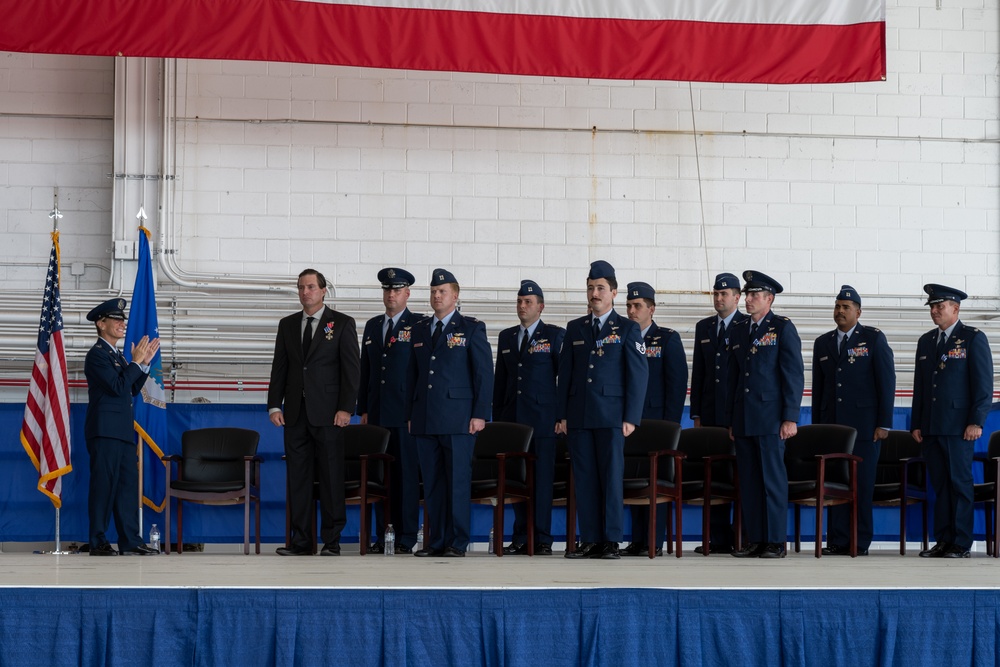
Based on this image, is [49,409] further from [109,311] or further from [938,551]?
[938,551]

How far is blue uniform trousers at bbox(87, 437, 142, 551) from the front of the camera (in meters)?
6.85

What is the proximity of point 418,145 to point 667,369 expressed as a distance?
298 cm

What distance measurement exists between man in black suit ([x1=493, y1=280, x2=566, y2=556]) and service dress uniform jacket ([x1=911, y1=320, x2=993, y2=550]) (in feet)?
7.13

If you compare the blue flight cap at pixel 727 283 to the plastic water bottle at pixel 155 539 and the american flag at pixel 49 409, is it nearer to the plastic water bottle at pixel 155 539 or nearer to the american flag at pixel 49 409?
the plastic water bottle at pixel 155 539

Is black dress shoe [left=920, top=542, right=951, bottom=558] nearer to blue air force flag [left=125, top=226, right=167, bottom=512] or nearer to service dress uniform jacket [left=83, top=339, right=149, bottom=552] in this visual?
service dress uniform jacket [left=83, top=339, right=149, bottom=552]

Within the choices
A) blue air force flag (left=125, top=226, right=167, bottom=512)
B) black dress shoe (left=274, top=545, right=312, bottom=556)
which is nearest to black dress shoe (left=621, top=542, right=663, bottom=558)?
black dress shoe (left=274, top=545, right=312, bottom=556)

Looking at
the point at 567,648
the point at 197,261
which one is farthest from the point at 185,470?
the point at 567,648

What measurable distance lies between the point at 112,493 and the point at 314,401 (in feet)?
4.49

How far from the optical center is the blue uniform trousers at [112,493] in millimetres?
6848

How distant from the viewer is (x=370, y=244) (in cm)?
923

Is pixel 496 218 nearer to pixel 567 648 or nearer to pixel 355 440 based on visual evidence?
pixel 355 440

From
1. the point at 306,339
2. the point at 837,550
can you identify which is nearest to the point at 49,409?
the point at 306,339

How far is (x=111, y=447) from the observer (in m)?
6.91

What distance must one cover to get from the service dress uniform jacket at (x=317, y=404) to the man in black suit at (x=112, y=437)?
95cm
